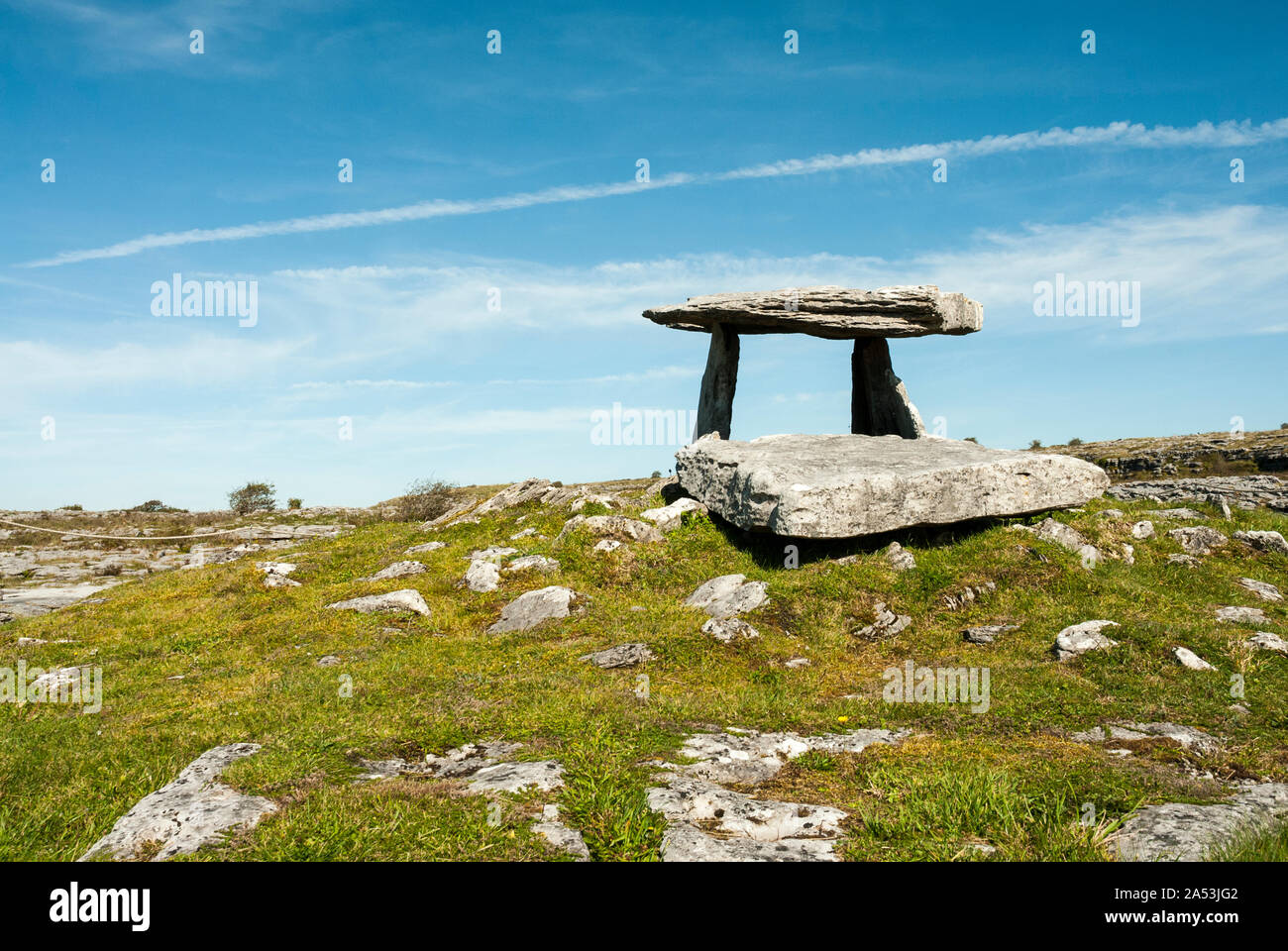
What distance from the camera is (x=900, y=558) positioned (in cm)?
1531

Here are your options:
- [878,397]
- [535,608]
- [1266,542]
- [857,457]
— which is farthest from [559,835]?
[878,397]

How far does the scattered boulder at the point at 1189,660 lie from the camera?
11.0m

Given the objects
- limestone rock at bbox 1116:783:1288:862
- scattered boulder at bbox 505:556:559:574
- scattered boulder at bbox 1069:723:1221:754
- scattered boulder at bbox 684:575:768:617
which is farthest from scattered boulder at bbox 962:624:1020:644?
scattered boulder at bbox 505:556:559:574

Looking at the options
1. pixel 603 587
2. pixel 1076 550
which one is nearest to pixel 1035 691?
pixel 1076 550

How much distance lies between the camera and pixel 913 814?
6500mm

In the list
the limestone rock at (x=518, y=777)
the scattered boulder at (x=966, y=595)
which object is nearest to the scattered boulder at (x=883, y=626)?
the scattered boulder at (x=966, y=595)

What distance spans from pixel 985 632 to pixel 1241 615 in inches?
169

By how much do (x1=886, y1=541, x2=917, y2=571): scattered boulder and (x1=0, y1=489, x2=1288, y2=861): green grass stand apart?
277 millimetres

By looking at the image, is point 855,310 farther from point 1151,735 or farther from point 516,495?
point 1151,735

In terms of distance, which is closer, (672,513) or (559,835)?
(559,835)

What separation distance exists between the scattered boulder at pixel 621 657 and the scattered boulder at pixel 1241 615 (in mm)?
9313

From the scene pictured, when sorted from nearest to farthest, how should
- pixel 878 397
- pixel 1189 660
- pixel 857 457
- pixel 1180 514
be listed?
pixel 1189 660 < pixel 857 457 < pixel 1180 514 < pixel 878 397

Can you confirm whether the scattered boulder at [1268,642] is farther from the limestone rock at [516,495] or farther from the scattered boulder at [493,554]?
the limestone rock at [516,495]
